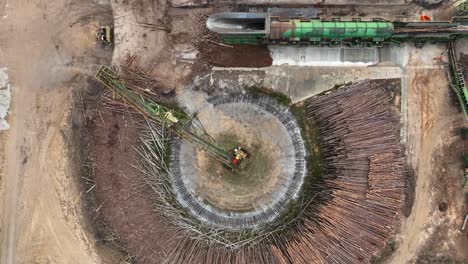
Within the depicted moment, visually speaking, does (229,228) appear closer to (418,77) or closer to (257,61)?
(257,61)

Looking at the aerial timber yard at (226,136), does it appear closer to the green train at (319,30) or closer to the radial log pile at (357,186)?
the radial log pile at (357,186)

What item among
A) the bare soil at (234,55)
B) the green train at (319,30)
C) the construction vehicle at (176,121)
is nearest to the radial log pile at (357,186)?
the green train at (319,30)

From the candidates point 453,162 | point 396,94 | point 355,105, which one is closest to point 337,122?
point 355,105

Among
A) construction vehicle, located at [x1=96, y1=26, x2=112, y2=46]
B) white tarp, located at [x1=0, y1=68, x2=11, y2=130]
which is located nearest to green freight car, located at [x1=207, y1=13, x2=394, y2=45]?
construction vehicle, located at [x1=96, y1=26, x2=112, y2=46]

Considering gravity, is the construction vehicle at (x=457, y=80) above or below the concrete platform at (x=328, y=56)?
below

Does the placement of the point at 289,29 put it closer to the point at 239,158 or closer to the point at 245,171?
the point at 239,158

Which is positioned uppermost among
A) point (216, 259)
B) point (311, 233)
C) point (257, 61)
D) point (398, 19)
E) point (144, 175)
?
point (398, 19)

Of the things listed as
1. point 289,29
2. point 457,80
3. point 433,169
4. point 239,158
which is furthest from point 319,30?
point 433,169
